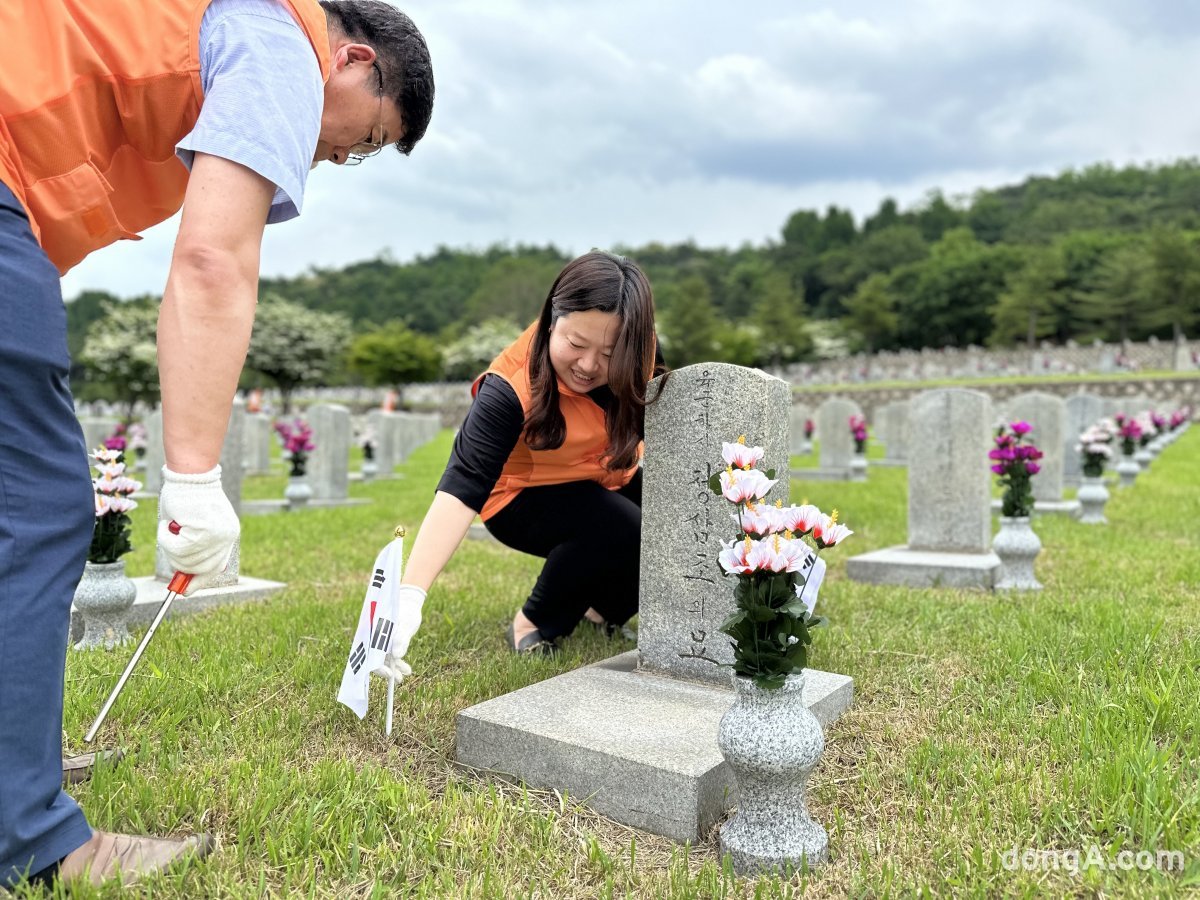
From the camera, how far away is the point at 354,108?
1.74 meters

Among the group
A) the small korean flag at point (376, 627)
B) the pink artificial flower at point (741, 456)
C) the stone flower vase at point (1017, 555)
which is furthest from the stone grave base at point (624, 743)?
the stone flower vase at point (1017, 555)

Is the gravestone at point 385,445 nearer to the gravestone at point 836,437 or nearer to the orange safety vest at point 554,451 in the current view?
the gravestone at point 836,437

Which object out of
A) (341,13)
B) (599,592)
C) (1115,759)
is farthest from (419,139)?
(1115,759)

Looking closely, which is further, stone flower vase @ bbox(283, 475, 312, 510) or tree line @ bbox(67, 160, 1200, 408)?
tree line @ bbox(67, 160, 1200, 408)

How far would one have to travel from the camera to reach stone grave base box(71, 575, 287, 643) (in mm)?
3775

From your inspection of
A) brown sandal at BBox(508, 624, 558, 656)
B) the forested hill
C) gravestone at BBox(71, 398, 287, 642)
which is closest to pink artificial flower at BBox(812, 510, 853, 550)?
brown sandal at BBox(508, 624, 558, 656)

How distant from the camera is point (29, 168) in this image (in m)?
1.43

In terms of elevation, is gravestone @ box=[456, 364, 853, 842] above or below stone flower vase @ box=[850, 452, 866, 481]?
above

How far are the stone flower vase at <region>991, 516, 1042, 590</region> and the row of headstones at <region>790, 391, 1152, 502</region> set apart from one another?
1.11m

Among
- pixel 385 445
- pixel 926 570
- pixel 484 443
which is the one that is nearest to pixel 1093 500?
pixel 926 570

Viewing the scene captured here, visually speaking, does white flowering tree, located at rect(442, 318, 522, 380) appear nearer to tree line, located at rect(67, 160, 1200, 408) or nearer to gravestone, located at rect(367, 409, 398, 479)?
tree line, located at rect(67, 160, 1200, 408)

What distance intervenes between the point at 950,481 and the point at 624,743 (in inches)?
158

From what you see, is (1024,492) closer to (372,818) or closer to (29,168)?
(372,818)

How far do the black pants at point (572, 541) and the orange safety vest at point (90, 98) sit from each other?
1883 millimetres
